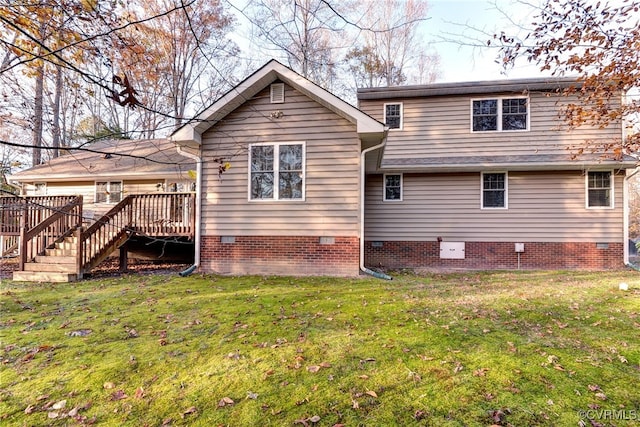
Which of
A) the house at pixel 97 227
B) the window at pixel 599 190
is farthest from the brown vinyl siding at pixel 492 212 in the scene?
the house at pixel 97 227

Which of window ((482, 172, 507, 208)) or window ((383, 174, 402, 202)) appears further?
window ((383, 174, 402, 202))

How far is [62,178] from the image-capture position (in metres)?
12.8

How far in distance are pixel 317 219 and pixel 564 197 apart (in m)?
8.13

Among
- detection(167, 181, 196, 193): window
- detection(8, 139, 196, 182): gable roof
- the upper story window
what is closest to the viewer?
the upper story window

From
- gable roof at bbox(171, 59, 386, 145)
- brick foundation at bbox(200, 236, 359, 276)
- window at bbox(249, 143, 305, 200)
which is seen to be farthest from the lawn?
gable roof at bbox(171, 59, 386, 145)

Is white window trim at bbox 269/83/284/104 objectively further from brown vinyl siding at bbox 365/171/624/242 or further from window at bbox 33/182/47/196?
window at bbox 33/182/47/196

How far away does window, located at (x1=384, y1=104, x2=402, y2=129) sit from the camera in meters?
11.5

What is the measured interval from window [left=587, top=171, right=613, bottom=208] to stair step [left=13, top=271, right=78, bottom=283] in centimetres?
1491

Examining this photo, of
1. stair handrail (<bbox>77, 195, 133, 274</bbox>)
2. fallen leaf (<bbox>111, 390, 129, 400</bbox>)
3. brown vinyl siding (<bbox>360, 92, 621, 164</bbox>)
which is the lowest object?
fallen leaf (<bbox>111, 390, 129, 400</bbox>)

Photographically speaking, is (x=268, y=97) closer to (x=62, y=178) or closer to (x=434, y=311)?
(x=434, y=311)

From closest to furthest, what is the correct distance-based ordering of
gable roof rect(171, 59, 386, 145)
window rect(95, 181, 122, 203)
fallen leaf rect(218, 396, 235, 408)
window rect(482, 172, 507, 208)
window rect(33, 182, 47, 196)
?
1. fallen leaf rect(218, 396, 235, 408)
2. gable roof rect(171, 59, 386, 145)
3. window rect(482, 172, 507, 208)
4. window rect(95, 181, 122, 203)
5. window rect(33, 182, 47, 196)

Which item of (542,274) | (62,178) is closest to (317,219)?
(542,274)

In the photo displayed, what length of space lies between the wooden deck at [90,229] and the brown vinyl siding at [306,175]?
1.07m

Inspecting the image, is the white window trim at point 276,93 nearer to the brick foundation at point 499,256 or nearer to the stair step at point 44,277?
the brick foundation at point 499,256
